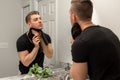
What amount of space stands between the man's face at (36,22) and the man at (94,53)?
76 cm

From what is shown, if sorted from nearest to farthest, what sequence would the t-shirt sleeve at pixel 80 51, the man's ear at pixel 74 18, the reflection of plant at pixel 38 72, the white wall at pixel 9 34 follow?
1. the t-shirt sleeve at pixel 80 51
2. the man's ear at pixel 74 18
3. the white wall at pixel 9 34
4. the reflection of plant at pixel 38 72

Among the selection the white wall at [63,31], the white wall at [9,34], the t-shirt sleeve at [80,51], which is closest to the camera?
the t-shirt sleeve at [80,51]

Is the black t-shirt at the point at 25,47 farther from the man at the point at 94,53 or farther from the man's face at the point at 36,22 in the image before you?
the man at the point at 94,53

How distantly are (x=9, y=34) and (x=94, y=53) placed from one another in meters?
0.94

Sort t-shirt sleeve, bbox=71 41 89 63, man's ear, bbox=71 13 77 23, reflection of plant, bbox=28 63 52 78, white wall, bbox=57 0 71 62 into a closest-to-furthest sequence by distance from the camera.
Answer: t-shirt sleeve, bbox=71 41 89 63 → man's ear, bbox=71 13 77 23 → reflection of plant, bbox=28 63 52 78 → white wall, bbox=57 0 71 62

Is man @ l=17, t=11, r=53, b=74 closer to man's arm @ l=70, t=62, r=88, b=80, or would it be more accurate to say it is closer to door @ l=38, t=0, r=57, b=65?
door @ l=38, t=0, r=57, b=65

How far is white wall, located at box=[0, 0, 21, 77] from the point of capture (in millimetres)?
1621

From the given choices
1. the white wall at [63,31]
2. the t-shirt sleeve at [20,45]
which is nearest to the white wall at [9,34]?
the t-shirt sleeve at [20,45]

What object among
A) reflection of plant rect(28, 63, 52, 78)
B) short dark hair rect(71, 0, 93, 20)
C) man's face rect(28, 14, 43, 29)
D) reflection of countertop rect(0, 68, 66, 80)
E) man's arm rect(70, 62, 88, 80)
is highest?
short dark hair rect(71, 0, 93, 20)

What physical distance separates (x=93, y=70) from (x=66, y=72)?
0.80 metres

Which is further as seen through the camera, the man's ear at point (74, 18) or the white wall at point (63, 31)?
the white wall at point (63, 31)

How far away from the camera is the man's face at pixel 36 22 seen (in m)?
1.69

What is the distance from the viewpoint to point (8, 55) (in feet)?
5.38

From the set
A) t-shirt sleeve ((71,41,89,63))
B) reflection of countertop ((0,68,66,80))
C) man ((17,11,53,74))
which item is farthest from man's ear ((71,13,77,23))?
reflection of countertop ((0,68,66,80))
